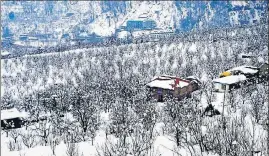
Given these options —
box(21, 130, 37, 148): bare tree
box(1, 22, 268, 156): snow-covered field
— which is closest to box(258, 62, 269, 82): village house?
box(1, 22, 268, 156): snow-covered field

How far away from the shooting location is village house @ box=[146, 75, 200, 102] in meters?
61.1

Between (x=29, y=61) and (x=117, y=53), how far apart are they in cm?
2912

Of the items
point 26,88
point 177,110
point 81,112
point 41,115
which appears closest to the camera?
point 177,110

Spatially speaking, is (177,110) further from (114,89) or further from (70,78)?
(70,78)

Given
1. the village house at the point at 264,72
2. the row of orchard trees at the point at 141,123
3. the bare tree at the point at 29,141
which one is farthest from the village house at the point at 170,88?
the bare tree at the point at 29,141

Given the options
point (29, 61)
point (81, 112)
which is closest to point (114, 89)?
point (81, 112)

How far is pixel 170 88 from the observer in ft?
201

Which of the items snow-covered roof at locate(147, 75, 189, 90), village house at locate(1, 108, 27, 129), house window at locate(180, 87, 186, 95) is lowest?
village house at locate(1, 108, 27, 129)

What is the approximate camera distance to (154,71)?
93250 mm

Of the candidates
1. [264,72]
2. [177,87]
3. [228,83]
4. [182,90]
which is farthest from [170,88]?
[264,72]

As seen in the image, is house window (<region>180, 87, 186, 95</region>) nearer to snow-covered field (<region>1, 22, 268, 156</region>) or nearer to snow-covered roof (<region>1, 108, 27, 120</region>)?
snow-covered field (<region>1, 22, 268, 156</region>)

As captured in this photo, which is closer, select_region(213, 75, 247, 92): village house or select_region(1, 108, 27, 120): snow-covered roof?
select_region(1, 108, 27, 120): snow-covered roof

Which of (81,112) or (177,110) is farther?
(81,112)

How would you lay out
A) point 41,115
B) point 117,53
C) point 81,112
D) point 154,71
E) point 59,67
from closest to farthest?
point 81,112 < point 41,115 < point 154,71 < point 59,67 < point 117,53
